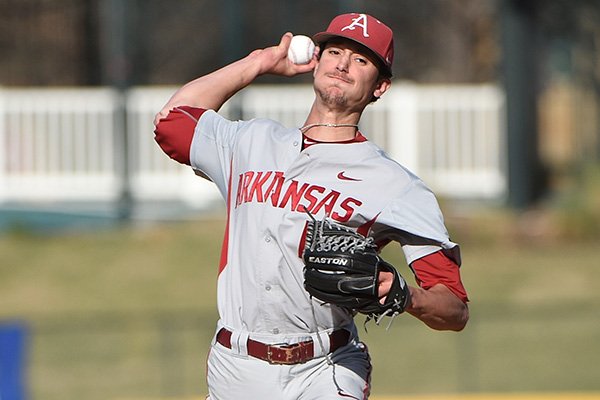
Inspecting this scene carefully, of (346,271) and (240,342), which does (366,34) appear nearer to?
(346,271)

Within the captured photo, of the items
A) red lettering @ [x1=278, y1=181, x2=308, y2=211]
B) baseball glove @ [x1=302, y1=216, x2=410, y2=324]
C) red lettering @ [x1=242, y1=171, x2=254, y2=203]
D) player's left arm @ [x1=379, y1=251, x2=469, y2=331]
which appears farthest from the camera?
red lettering @ [x1=242, y1=171, x2=254, y2=203]

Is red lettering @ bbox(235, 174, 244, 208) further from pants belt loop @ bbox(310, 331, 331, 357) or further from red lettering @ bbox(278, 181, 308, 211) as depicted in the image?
pants belt loop @ bbox(310, 331, 331, 357)

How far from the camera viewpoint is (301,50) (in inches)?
199

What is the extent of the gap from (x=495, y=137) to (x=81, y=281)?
5.02 metres

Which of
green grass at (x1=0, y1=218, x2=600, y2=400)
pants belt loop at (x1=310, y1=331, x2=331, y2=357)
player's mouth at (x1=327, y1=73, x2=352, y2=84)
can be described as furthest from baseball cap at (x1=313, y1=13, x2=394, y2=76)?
green grass at (x1=0, y1=218, x2=600, y2=400)

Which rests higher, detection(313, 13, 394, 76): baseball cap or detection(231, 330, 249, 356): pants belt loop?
detection(313, 13, 394, 76): baseball cap

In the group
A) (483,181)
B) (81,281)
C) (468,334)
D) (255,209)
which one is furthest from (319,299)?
(483,181)

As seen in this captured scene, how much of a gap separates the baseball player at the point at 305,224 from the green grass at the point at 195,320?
7515mm

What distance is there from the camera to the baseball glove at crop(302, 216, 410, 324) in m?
4.23

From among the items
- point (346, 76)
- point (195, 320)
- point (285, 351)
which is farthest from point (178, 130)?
point (195, 320)

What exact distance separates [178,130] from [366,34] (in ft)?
2.58

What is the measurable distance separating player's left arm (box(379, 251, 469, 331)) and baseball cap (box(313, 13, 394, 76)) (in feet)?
2.31

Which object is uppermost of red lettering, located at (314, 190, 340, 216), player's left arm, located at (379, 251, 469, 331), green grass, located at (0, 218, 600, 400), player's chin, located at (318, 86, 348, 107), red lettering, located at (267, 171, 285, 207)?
player's chin, located at (318, 86, 348, 107)

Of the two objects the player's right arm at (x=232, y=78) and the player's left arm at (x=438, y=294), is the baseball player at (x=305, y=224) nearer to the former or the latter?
the player's left arm at (x=438, y=294)
